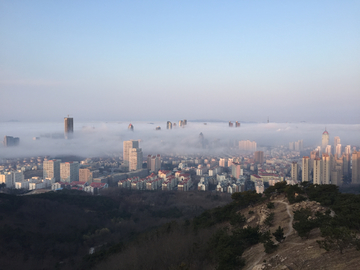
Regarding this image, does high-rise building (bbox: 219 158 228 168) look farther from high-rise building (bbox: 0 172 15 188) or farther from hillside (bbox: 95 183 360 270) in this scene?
hillside (bbox: 95 183 360 270)

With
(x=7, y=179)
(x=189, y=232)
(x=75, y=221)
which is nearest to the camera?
(x=189, y=232)

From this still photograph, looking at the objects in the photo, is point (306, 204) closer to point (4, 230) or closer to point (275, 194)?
point (275, 194)

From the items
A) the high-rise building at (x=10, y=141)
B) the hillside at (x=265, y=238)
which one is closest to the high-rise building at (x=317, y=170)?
the hillside at (x=265, y=238)

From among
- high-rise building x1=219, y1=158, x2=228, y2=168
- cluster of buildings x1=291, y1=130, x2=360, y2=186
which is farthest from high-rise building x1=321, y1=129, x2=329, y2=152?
high-rise building x1=219, y1=158, x2=228, y2=168

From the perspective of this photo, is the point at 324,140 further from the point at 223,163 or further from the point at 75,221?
the point at 75,221

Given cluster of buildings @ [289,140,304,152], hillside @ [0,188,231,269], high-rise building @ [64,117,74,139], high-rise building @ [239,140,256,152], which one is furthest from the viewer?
high-rise building @ [64,117,74,139]

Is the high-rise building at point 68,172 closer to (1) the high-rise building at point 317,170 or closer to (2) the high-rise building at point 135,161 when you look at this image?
(2) the high-rise building at point 135,161

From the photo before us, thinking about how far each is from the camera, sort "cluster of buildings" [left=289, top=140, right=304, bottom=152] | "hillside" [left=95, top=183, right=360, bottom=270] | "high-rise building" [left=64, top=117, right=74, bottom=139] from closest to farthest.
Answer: "hillside" [left=95, top=183, right=360, bottom=270] → "cluster of buildings" [left=289, top=140, right=304, bottom=152] → "high-rise building" [left=64, top=117, right=74, bottom=139]

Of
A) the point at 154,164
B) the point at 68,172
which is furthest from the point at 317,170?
the point at 68,172
